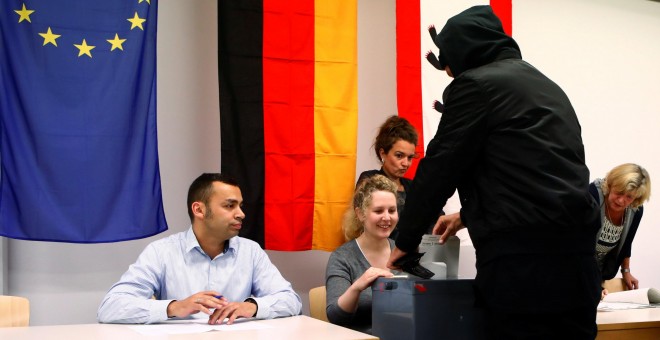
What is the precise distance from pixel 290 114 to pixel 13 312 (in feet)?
5.79

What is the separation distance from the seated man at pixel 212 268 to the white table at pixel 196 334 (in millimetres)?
220

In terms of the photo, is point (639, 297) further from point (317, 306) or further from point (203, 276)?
point (203, 276)

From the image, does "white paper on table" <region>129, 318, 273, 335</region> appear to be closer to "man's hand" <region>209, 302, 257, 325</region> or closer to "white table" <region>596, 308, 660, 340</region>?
"man's hand" <region>209, 302, 257, 325</region>

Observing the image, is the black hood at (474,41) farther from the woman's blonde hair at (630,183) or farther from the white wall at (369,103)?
the white wall at (369,103)

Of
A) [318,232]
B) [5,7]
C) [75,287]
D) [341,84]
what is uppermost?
[5,7]

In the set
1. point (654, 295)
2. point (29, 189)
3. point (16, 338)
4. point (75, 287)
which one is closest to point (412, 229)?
point (16, 338)

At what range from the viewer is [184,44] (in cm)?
413

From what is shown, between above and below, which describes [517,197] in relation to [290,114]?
below

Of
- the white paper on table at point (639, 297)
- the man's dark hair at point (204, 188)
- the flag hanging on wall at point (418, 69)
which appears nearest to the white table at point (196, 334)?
the man's dark hair at point (204, 188)

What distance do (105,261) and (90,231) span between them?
44 centimetres

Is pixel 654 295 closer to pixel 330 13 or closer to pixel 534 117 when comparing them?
pixel 534 117

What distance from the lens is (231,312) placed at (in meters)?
2.42

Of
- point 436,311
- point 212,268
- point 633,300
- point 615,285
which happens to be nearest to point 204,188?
point 212,268

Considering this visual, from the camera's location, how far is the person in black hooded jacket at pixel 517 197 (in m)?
1.90
